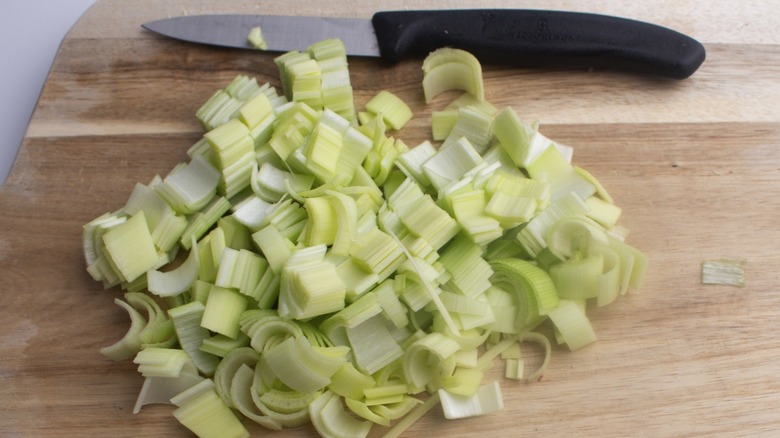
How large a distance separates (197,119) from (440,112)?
657 mm

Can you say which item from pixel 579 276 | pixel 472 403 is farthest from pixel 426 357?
pixel 579 276

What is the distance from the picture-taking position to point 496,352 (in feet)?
5.96

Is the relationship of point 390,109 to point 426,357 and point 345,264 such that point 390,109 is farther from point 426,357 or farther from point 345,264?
point 426,357

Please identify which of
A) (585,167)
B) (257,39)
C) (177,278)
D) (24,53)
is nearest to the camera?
(177,278)

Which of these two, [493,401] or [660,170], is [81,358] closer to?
[493,401]

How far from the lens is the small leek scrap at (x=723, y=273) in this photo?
6.15 ft

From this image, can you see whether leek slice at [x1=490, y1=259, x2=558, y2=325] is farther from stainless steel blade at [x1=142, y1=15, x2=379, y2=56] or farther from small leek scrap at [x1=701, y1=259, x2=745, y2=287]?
stainless steel blade at [x1=142, y1=15, x2=379, y2=56]

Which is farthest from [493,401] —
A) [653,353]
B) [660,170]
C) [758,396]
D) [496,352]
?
[660,170]

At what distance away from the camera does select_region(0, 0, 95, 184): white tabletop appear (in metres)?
2.38

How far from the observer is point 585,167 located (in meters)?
2.01

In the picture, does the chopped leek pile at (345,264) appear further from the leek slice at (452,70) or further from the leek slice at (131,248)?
the leek slice at (452,70)

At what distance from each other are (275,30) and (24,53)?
93 cm

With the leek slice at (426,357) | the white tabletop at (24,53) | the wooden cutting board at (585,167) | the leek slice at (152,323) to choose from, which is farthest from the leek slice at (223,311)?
the white tabletop at (24,53)

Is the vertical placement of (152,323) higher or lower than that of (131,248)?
lower
